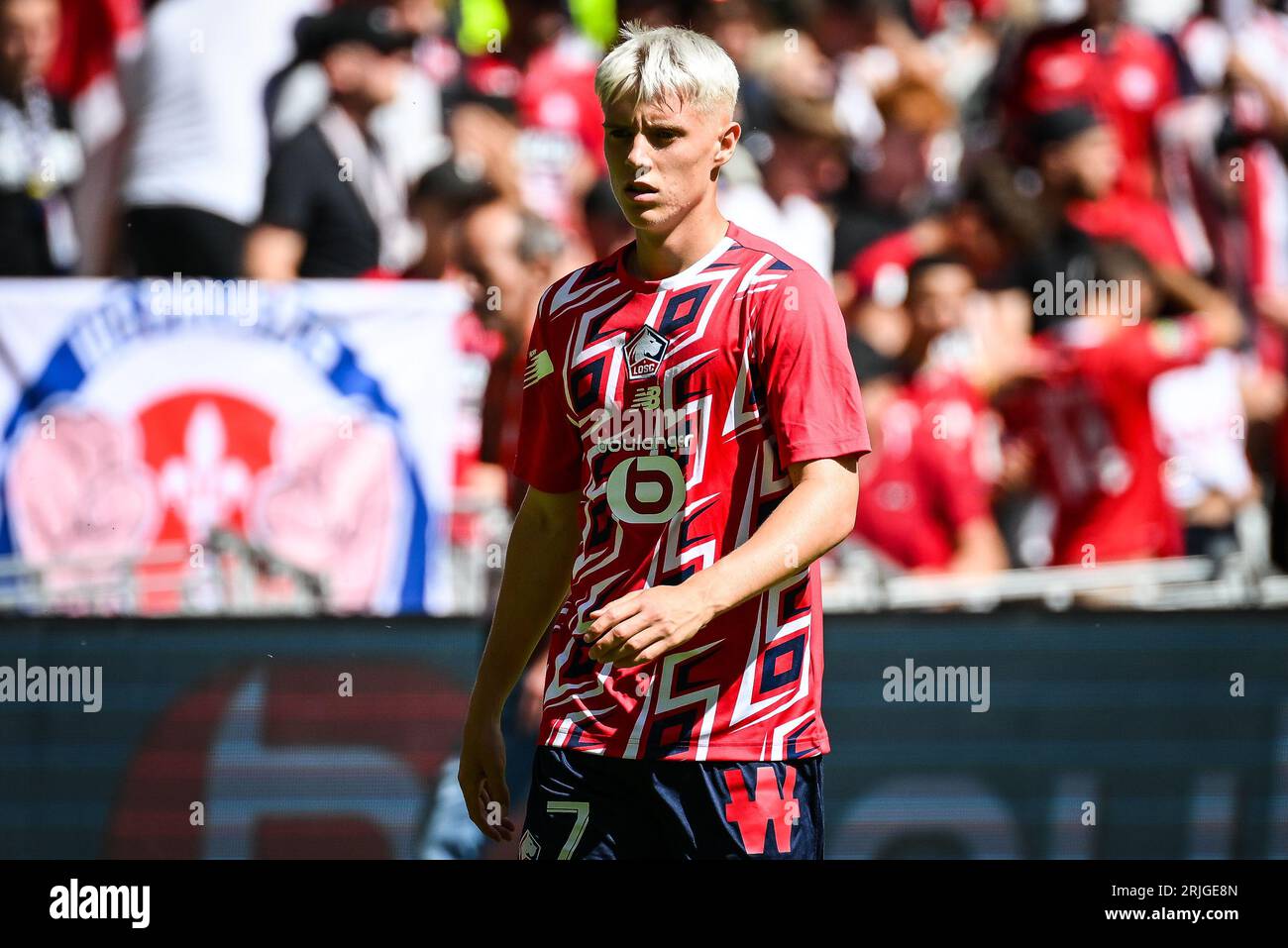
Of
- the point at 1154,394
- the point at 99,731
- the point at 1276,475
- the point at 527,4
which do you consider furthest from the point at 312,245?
the point at 1276,475

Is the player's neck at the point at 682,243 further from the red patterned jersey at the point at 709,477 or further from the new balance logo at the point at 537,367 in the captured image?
the new balance logo at the point at 537,367

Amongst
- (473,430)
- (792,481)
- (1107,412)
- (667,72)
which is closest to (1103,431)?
(1107,412)

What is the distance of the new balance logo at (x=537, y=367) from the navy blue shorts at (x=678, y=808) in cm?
62

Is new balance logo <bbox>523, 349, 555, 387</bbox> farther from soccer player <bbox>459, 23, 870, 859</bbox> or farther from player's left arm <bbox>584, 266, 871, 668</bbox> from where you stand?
player's left arm <bbox>584, 266, 871, 668</bbox>

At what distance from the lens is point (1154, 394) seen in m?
5.38

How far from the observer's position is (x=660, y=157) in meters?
2.48

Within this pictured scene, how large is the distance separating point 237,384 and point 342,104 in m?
1.04

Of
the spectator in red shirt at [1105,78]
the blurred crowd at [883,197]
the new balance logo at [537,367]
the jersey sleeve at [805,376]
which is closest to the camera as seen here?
the jersey sleeve at [805,376]

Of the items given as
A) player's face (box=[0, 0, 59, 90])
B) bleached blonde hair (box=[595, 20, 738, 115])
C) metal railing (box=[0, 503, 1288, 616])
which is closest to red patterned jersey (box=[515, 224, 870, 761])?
bleached blonde hair (box=[595, 20, 738, 115])

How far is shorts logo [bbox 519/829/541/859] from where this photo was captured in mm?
2633

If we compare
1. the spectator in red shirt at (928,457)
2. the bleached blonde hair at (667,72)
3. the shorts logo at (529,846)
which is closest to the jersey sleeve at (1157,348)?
the spectator in red shirt at (928,457)

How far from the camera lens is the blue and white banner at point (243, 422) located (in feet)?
17.1

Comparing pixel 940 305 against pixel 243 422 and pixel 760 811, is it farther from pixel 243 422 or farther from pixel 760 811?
pixel 760 811

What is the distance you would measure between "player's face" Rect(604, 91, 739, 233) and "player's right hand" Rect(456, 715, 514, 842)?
889 millimetres
